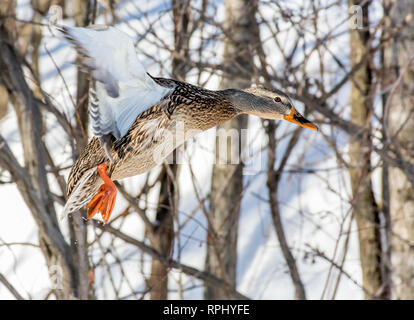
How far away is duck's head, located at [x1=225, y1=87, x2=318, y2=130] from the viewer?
219 cm

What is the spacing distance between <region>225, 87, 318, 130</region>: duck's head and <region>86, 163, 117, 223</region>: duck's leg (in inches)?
20.4

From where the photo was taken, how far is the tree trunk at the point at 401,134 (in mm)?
5180

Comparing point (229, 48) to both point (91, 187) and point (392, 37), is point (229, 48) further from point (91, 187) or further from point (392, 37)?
point (91, 187)

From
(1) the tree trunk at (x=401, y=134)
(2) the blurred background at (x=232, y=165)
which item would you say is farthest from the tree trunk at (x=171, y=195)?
(1) the tree trunk at (x=401, y=134)

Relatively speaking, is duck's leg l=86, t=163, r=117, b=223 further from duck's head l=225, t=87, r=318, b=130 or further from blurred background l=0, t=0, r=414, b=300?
duck's head l=225, t=87, r=318, b=130

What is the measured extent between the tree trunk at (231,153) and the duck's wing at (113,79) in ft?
7.51

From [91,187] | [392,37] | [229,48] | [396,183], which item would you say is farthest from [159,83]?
[396,183]

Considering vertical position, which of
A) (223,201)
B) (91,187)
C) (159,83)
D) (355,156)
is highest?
(355,156)

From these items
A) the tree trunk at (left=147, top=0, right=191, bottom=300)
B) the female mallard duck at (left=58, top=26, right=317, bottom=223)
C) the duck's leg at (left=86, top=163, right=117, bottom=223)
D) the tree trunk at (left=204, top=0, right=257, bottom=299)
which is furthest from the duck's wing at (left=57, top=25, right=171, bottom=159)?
the tree trunk at (left=204, top=0, right=257, bottom=299)

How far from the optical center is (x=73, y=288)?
12.2 feet

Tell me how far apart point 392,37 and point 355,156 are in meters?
1.18

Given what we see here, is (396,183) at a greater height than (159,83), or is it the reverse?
(396,183)

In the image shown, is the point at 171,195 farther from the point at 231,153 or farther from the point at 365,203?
the point at 365,203

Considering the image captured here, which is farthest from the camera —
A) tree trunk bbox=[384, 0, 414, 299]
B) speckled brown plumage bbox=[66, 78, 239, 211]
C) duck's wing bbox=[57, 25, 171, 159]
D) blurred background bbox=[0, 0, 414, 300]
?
tree trunk bbox=[384, 0, 414, 299]
